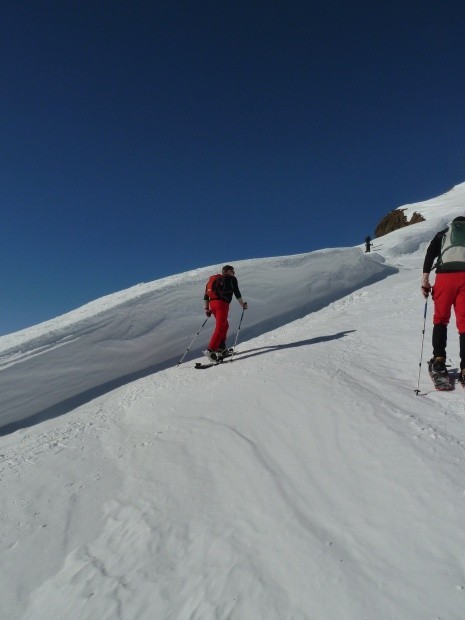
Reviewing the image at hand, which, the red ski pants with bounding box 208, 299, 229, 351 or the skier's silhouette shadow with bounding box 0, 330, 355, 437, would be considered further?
the red ski pants with bounding box 208, 299, 229, 351

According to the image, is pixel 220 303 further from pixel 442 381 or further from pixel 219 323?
pixel 442 381

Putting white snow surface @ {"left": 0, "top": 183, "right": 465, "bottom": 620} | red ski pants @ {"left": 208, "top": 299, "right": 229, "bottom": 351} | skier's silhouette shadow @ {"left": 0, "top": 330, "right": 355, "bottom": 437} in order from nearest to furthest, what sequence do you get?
white snow surface @ {"left": 0, "top": 183, "right": 465, "bottom": 620} < skier's silhouette shadow @ {"left": 0, "top": 330, "right": 355, "bottom": 437} < red ski pants @ {"left": 208, "top": 299, "right": 229, "bottom": 351}

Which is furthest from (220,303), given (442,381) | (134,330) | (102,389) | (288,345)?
(442,381)

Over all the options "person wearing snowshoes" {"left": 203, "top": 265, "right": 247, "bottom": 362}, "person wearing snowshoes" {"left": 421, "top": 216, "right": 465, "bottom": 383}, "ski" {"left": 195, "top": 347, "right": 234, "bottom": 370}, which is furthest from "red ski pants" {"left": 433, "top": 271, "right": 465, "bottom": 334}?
"person wearing snowshoes" {"left": 203, "top": 265, "right": 247, "bottom": 362}

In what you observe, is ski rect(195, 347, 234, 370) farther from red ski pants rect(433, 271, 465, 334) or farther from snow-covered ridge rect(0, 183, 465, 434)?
red ski pants rect(433, 271, 465, 334)

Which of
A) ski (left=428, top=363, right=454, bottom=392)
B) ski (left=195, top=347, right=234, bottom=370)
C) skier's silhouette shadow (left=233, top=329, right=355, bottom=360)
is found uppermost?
ski (left=195, top=347, right=234, bottom=370)

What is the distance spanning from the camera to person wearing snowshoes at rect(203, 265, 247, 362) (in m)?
7.43

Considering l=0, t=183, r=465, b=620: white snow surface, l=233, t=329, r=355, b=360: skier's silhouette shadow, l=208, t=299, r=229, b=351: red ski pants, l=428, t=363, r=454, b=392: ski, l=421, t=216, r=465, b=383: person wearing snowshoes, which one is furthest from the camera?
l=208, t=299, r=229, b=351: red ski pants

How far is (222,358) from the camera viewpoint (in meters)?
7.15

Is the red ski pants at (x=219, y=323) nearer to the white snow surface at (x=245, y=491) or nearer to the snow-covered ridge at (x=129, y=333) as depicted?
the white snow surface at (x=245, y=491)

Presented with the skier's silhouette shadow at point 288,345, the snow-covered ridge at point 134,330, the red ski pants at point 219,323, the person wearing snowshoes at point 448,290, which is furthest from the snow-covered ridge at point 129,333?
the person wearing snowshoes at point 448,290

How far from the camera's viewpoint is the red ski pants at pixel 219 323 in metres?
7.42

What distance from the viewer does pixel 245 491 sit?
2977mm

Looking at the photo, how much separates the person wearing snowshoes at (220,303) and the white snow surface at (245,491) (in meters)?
0.85
